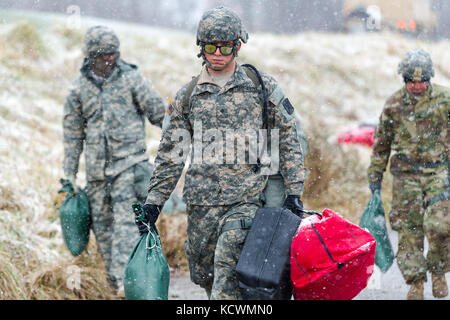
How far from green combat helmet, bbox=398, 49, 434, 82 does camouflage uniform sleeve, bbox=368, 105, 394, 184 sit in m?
0.40

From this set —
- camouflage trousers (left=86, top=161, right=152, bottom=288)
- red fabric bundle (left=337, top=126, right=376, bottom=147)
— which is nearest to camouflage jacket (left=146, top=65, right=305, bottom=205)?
camouflage trousers (left=86, top=161, right=152, bottom=288)

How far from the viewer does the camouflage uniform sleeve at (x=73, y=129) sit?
5.81 m

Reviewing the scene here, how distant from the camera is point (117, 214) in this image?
18.7ft

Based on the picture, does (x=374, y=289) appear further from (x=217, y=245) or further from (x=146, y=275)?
(x=146, y=275)

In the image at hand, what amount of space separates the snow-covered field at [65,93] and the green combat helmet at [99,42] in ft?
5.79

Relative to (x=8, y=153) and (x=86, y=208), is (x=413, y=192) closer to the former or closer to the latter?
(x=86, y=208)

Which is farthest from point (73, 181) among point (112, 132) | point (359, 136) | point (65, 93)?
point (359, 136)

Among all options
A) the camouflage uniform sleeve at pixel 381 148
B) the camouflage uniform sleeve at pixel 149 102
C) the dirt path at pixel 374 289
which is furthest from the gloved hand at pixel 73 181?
the camouflage uniform sleeve at pixel 381 148

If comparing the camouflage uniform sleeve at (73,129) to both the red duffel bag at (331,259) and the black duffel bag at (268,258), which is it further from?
the red duffel bag at (331,259)

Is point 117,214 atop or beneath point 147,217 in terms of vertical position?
beneath

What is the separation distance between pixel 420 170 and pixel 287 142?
213 centimetres

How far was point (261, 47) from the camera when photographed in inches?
908
